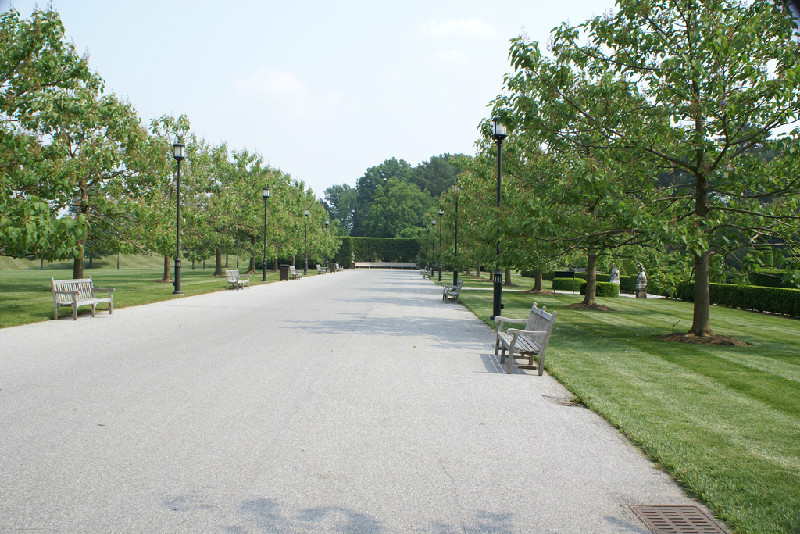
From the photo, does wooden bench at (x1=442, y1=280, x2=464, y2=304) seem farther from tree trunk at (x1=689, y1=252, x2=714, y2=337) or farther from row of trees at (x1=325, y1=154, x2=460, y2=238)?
row of trees at (x1=325, y1=154, x2=460, y2=238)

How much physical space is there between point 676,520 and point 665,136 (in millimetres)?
9850

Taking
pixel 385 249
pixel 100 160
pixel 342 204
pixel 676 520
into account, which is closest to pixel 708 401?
pixel 676 520

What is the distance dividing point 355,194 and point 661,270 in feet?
439

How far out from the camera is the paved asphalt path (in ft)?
12.2

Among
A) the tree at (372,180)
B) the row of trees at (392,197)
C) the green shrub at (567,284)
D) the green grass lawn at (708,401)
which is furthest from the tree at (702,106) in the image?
the tree at (372,180)

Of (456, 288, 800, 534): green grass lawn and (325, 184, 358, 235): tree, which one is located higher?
(325, 184, 358, 235): tree

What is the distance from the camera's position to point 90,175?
2441 centimetres

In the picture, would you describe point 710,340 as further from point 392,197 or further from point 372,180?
point 372,180

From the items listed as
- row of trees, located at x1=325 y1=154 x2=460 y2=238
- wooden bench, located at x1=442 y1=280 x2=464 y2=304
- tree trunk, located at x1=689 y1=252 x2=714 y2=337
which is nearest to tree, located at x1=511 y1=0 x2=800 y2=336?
tree trunk, located at x1=689 y1=252 x2=714 y2=337

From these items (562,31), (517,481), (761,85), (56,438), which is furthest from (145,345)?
(761,85)

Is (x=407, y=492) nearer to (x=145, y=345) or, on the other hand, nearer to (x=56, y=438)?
(x=56, y=438)

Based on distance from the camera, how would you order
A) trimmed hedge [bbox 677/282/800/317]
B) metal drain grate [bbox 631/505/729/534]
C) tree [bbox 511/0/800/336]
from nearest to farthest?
metal drain grate [bbox 631/505/729/534]
tree [bbox 511/0/800/336]
trimmed hedge [bbox 677/282/800/317]

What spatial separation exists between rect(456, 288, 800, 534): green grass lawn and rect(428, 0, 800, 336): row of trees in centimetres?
187

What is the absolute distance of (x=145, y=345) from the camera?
10.3m
